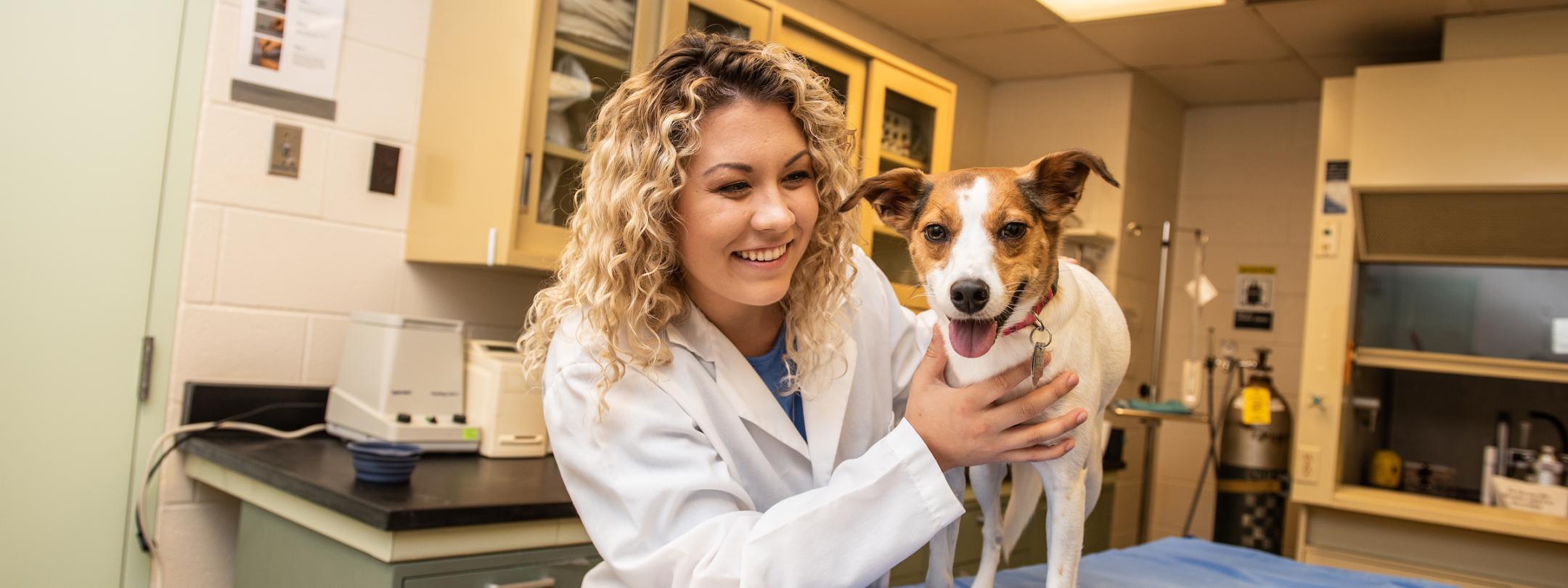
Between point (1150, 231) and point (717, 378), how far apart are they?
4089mm

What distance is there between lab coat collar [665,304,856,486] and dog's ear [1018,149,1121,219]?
42 cm

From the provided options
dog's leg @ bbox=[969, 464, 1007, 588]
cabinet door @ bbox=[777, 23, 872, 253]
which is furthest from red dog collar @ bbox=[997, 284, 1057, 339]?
cabinet door @ bbox=[777, 23, 872, 253]

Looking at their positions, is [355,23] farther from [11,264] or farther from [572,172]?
[11,264]

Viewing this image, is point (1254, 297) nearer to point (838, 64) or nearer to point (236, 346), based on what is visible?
point (838, 64)

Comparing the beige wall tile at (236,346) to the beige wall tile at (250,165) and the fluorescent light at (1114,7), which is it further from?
the fluorescent light at (1114,7)

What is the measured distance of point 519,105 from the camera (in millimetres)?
2285

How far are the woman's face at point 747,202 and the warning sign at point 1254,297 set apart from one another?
4.29 metres

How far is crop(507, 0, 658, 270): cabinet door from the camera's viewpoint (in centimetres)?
235

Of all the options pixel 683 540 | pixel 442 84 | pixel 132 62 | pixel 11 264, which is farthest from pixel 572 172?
pixel 683 540

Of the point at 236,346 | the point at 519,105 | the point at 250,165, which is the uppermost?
the point at 519,105

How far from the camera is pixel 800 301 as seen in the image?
1374mm

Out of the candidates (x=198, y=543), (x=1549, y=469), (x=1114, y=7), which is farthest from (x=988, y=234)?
(x=1549, y=469)

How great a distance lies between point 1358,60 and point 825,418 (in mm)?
3917

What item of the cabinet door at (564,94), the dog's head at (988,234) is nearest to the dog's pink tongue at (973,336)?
the dog's head at (988,234)
